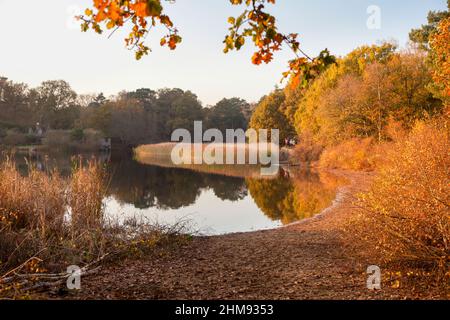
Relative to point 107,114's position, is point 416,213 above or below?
below

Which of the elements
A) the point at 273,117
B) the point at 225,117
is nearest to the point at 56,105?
the point at 225,117

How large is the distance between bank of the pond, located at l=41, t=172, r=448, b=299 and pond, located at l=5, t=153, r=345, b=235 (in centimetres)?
277

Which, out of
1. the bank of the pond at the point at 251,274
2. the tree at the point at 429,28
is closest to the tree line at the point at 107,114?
the tree at the point at 429,28

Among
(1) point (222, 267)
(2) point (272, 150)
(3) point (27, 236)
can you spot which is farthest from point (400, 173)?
(2) point (272, 150)

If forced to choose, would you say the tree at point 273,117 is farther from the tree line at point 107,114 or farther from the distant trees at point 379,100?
the tree line at point 107,114

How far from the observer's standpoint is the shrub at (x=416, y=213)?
15.3ft

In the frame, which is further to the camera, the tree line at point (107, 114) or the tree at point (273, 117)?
the tree line at point (107, 114)

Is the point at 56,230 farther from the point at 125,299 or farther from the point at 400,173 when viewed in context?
the point at 400,173

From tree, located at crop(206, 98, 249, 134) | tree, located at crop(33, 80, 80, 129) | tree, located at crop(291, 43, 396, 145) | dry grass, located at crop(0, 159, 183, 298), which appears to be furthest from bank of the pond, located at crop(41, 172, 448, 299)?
tree, located at crop(206, 98, 249, 134)

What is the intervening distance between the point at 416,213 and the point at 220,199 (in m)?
11.2

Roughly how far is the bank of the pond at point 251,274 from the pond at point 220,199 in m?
2.77

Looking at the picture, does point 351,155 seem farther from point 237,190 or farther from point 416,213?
point 416,213

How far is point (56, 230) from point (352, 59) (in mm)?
26877

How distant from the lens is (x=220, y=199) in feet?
51.6
